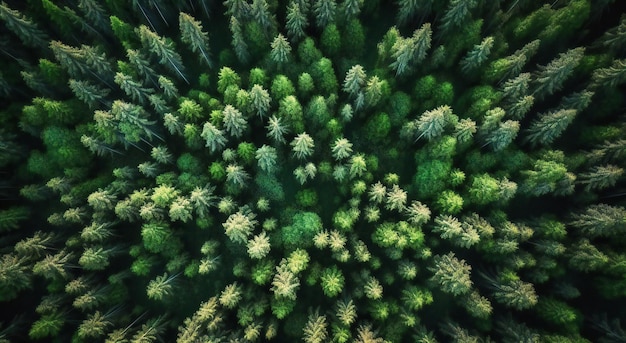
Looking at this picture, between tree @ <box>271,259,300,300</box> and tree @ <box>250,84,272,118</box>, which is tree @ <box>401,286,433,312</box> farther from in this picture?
tree @ <box>250,84,272,118</box>

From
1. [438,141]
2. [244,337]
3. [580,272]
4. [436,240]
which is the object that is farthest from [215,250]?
[580,272]

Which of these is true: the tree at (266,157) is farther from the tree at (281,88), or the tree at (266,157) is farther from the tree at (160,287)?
the tree at (160,287)

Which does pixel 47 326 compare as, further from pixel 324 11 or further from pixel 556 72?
pixel 556 72

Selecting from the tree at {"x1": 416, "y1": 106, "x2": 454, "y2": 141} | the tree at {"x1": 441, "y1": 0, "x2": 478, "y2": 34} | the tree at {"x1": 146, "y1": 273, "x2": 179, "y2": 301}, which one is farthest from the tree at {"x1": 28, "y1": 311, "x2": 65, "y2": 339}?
the tree at {"x1": 441, "y1": 0, "x2": 478, "y2": 34}

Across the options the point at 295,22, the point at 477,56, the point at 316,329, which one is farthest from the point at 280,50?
the point at 316,329

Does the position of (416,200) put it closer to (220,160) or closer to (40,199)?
(220,160)
